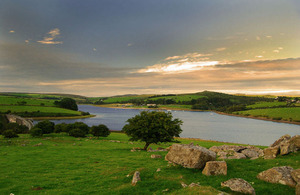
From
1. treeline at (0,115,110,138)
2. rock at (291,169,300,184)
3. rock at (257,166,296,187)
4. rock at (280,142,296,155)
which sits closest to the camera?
rock at (291,169,300,184)

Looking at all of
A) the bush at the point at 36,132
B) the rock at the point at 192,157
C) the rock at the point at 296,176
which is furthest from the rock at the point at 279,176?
the bush at the point at 36,132

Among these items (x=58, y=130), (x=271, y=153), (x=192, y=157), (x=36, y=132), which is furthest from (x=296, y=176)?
(x=58, y=130)

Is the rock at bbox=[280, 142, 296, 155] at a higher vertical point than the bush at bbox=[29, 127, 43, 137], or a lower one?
higher

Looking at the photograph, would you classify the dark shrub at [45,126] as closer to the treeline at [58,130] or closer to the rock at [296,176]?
the treeline at [58,130]

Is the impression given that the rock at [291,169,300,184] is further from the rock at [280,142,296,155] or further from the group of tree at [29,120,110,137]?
the group of tree at [29,120,110,137]

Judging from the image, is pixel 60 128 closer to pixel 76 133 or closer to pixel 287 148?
pixel 76 133

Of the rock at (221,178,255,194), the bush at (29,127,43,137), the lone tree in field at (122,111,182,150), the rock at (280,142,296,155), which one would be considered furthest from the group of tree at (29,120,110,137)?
Result: the rock at (221,178,255,194)

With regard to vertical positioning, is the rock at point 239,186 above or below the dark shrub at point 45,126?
above

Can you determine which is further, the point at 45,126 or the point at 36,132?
the point at 45,126

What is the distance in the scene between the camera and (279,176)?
13.8 meters

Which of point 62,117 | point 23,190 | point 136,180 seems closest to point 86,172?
point 23,190

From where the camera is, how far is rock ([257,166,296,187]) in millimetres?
13320

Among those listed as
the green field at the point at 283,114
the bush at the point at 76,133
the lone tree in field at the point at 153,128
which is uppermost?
the lone tree in field at the point at 153,128

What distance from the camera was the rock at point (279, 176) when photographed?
43.7 feet
